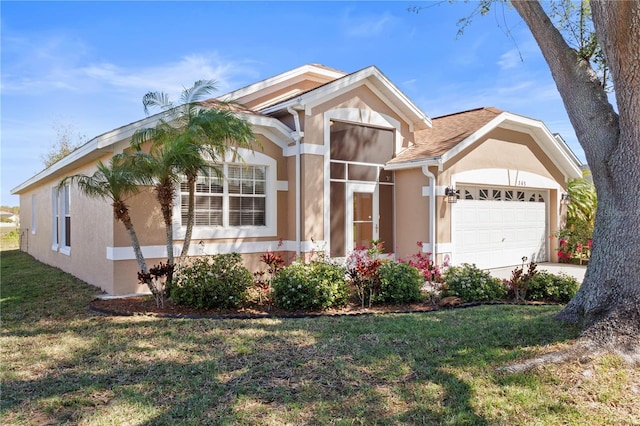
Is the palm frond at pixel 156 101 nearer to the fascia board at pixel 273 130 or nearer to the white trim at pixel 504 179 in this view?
the fascia board at pixel 273 130

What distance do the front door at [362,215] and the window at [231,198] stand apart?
2.40m

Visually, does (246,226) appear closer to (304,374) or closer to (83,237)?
(83,237)

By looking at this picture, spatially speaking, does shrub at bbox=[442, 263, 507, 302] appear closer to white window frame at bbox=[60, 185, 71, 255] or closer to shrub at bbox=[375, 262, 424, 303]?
shrub at bbox=[375, 262, 424, 303]

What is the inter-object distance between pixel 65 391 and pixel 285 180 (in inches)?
294

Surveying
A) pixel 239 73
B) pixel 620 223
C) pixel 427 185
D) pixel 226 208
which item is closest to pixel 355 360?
pixel 620 223

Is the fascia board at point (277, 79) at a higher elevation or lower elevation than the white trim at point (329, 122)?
higher

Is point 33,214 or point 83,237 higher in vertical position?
point 33,214

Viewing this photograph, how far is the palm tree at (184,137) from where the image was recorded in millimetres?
7676

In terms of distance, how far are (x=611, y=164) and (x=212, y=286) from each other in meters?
6.32

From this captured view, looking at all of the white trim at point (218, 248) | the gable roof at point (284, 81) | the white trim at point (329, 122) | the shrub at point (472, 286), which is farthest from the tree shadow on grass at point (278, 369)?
the gable roof at point (284, 81)

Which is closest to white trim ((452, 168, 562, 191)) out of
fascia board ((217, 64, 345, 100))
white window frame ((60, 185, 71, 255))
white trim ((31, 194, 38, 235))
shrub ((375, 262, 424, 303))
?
shrub ((375, 262, 424, 303))

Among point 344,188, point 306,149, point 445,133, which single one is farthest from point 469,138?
point 306,149

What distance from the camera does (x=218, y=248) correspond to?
9859 millimetres

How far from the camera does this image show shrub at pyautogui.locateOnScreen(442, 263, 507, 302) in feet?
28.0
